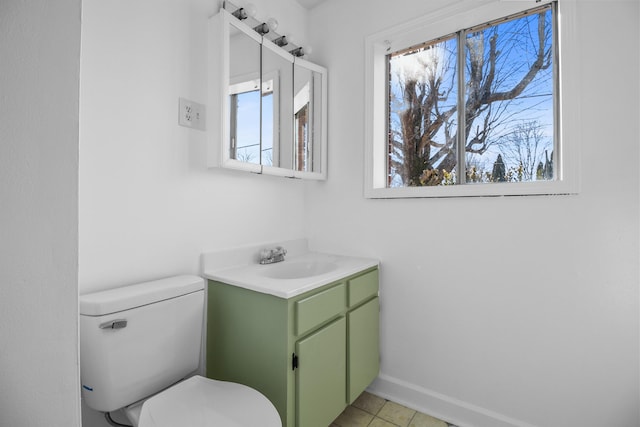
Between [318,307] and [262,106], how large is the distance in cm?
112

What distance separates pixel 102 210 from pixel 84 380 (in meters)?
0.60

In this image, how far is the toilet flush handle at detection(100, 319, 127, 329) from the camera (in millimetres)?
984

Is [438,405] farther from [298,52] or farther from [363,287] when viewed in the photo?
[298,52]

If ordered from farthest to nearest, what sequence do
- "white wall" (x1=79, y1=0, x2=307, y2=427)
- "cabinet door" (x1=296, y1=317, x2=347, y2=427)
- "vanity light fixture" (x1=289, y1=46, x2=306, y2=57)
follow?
"vanity light fixture" (x1=289, y1=46, x2=306, y2=57) < "cabinet door" (x1=296, y1=317, x2=347, y2=427) < "white wall" (x1=79, y1=0, x2=307, y2=427)

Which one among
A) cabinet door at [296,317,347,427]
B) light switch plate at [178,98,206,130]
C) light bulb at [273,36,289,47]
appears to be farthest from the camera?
light bulb at [273,36,289,47]

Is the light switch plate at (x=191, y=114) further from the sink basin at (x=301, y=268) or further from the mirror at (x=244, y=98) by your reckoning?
the sink basin at (x=301, y=268)

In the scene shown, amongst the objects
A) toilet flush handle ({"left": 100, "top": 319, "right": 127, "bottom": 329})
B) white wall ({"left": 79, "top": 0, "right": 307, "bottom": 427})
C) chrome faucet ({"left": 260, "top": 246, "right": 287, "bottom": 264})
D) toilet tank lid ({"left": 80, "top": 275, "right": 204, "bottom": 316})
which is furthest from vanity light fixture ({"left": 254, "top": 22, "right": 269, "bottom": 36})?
toilet flush handle ({"left": 100, "top": 319, "right": 127, "bottom": 329})

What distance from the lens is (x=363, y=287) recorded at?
1657 millimetres

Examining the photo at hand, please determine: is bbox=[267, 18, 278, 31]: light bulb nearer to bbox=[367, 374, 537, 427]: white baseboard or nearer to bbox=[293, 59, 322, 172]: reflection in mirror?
bbox=[293, 59, 322, 172]: reflection in mirror

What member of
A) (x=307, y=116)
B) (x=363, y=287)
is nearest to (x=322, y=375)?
(x=363, y=287)

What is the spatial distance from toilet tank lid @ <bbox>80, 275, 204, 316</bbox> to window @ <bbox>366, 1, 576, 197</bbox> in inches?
46.1

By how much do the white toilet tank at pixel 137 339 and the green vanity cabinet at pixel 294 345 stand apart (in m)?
0.16

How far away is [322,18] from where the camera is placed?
2.07 metres

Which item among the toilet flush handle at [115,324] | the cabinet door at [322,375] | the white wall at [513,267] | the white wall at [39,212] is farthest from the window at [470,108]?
the white wall at [39,212]
